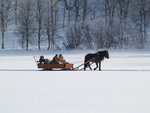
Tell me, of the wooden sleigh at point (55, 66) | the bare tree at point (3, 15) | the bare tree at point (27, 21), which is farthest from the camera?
the bare tree at point (3, 15)

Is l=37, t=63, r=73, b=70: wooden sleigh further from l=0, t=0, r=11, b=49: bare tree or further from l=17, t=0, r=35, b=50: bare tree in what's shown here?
l=0, t=0, r=11, b=49: bare tree

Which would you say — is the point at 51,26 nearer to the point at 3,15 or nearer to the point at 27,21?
the point at 27,21

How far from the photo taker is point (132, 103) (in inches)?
275

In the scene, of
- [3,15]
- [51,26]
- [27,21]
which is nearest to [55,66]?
[27,21]

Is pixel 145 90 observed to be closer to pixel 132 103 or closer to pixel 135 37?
pixel 132 103

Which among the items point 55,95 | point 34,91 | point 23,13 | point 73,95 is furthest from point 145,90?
point 23,13

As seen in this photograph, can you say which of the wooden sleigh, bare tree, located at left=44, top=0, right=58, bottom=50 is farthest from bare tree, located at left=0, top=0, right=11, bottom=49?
the wooden sleigh

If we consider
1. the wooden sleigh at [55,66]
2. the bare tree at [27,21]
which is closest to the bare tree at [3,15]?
the bare tree at [27,21]

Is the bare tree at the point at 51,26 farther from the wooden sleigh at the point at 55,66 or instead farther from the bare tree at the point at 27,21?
the wooden sleigh at the point at 55,66

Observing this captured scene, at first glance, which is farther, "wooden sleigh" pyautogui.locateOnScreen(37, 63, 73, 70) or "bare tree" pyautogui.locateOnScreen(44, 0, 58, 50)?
"bare tree" pyautogui.locateOnScreen(44, 0, 58, 50)

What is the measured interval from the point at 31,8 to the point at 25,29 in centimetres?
388

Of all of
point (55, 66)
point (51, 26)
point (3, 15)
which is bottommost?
point (55, 66)

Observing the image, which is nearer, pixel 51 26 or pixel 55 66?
pixel 55 66

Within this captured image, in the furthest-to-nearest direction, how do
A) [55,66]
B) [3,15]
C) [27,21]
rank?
1. [3,15]
2. [27,21]
3. [55,66]
